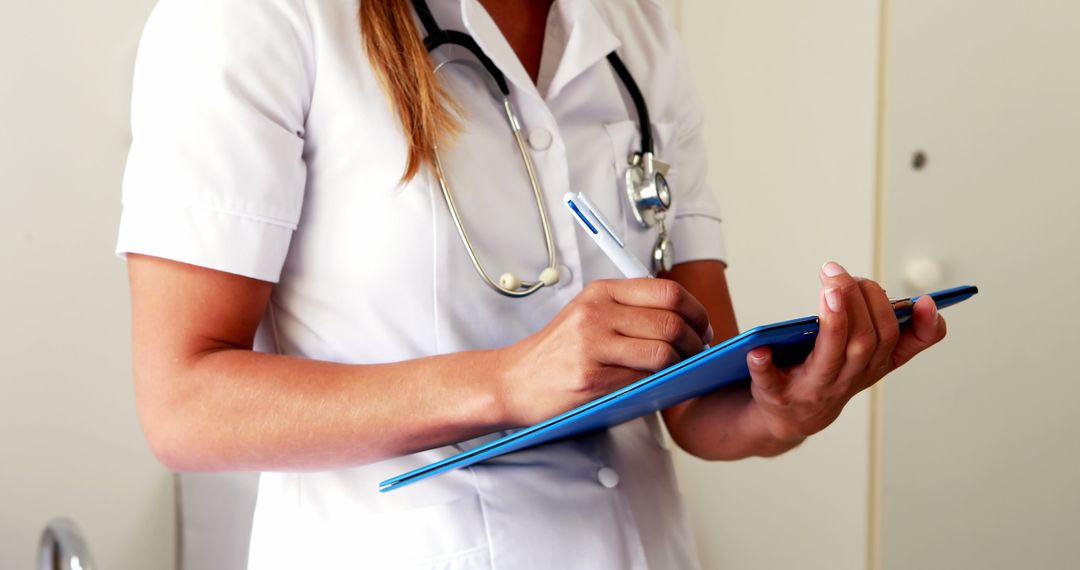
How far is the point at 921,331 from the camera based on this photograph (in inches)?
25.0

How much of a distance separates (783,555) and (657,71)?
1.14 metres

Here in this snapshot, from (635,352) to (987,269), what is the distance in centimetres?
123

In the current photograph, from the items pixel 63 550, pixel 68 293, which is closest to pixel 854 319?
pixel 63 550

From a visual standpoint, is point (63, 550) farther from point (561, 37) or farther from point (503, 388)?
point (561, 37)

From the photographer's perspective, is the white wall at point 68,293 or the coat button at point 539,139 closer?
the coat button at point 539,139

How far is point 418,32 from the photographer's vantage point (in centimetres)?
75

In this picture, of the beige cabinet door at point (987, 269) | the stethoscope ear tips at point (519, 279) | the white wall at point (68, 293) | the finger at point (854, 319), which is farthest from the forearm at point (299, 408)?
the beige cabinet door at point (987, 269)

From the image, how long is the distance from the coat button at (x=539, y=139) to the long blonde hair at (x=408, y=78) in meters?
0.07

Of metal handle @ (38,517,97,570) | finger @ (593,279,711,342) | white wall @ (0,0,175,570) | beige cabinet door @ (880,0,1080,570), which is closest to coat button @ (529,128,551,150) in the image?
finger @ (593,279,711,342)

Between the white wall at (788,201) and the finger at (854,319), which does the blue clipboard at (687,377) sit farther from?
the white wall at (788,201)

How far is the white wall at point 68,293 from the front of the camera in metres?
1.20

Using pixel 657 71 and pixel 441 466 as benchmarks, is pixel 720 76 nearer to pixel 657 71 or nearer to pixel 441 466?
pixel 657 71

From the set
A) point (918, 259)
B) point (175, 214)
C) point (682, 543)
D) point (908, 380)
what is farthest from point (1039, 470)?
point (175, 214)

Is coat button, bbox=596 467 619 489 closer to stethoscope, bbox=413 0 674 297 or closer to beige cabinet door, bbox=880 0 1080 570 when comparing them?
stethoscope, bbox=413 0 674 297
